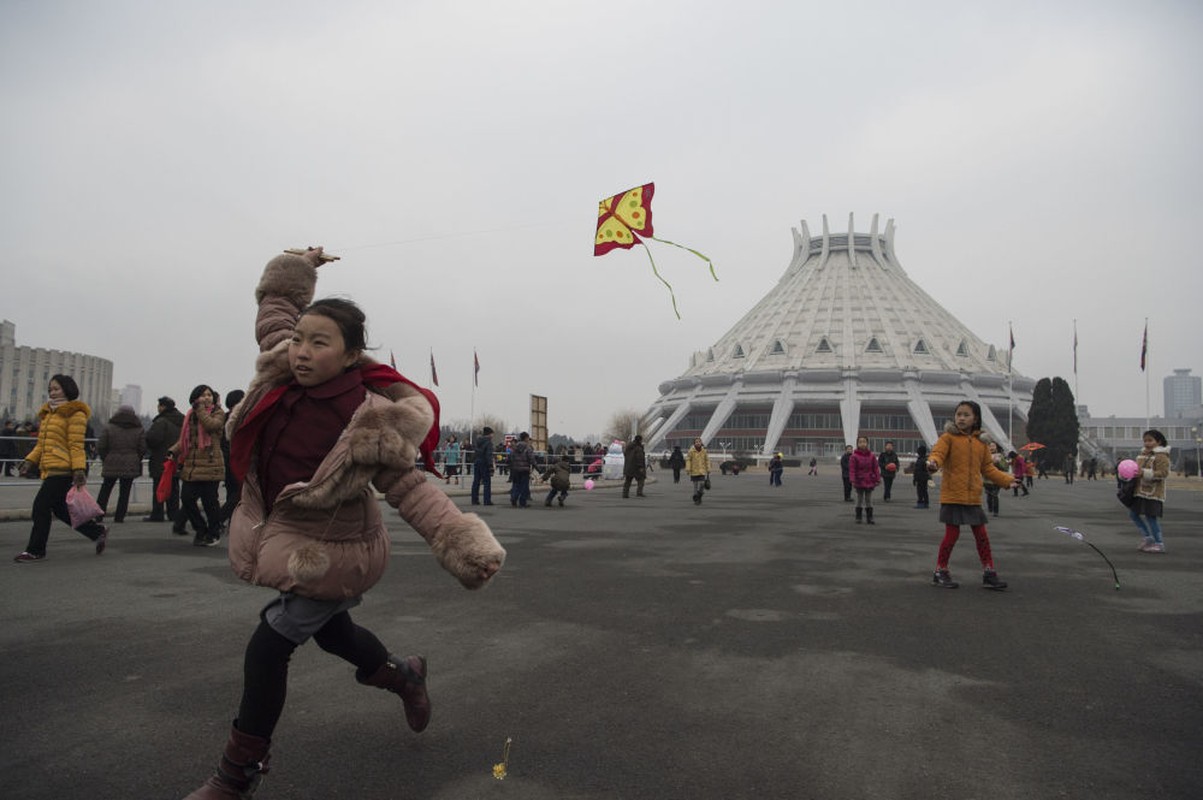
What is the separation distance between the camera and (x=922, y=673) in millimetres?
4477

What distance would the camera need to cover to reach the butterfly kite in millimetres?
16516

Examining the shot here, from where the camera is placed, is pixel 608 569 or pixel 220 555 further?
pixel 220 555

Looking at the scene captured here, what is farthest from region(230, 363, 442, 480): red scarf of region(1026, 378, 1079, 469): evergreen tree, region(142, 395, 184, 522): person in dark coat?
region(1026, 378, 1079, 469): evergreen tree

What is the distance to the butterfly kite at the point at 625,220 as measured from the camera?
16516mm

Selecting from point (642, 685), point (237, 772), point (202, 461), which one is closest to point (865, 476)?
point (202, 461)

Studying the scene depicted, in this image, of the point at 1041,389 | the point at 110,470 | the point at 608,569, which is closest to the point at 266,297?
the point at 608,569

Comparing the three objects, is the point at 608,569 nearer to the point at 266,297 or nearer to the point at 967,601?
the point at 967,601

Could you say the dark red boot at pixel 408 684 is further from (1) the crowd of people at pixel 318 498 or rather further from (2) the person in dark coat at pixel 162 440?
(2) the person in dark coat at pixel 162 440

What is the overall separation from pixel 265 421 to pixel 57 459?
652 centimetres

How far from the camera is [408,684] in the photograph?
329cm

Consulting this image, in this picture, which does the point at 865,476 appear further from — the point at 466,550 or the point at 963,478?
the point at 466,550

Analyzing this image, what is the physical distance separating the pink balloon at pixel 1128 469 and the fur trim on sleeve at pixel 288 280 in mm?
10559

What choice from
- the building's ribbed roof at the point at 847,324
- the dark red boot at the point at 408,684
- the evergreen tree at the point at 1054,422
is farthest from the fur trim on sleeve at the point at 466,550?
the building's ribbed roof at the point at 847,324

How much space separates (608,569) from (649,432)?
82417 millimetres
